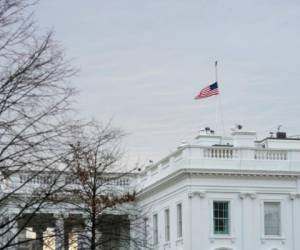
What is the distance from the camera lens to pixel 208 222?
65875 millimetres

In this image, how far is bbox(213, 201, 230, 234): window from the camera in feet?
218

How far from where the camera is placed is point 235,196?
66.6 metres

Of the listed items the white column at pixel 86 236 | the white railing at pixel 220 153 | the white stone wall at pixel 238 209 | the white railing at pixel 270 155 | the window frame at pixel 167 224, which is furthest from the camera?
the window frame at pixel 167 224

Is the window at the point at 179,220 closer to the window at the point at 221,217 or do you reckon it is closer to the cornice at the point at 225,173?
the cornice at the point at 225,173

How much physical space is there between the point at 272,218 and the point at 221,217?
3291mm

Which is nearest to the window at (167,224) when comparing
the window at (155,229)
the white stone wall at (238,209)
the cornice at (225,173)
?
the window at (155,229)

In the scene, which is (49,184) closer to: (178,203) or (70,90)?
(70,90)

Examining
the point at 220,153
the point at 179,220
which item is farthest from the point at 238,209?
the point at 179,220

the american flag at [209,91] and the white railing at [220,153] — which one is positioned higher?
the american flag at [209,91]

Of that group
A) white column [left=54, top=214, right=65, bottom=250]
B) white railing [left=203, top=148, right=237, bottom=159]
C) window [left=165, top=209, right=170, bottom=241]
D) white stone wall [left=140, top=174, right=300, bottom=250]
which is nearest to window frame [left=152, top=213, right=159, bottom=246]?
window [left=165, top=209, right=170, bottom=241]

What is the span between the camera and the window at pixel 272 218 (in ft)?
220

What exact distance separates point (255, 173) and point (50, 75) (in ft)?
153

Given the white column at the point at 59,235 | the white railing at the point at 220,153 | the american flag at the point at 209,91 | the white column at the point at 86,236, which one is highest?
the american flag at the point at 209,91

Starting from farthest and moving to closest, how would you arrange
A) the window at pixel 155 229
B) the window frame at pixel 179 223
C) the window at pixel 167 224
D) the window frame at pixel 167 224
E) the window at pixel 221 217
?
the window at pixel 155 229 → the window at pixel 167 224 → the window frame at pixel 167 224 → the window frame at pixel 179 223 → the window at pixel 221 217
